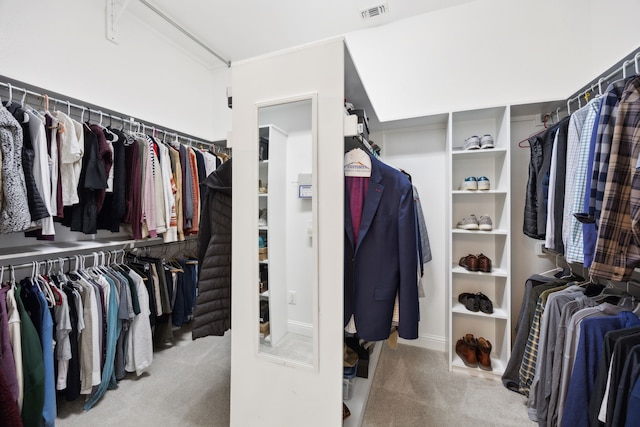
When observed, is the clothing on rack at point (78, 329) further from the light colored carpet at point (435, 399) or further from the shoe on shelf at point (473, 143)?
the shoe on shelf at point (473, 143)

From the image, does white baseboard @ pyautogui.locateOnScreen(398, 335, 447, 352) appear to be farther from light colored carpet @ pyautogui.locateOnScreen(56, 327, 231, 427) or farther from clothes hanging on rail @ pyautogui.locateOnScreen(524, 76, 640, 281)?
light colored carpet @ pyautogui.locateOnScreen(56, 327, 231, 427)

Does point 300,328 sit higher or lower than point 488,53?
lower

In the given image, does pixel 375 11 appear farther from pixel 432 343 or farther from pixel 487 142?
pixel 432 343

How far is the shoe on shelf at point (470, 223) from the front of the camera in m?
2.01

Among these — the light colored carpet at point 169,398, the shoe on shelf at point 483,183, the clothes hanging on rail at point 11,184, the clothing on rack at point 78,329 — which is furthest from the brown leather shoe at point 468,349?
the clothes hanging on rail at point 11,184

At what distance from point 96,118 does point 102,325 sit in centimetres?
170

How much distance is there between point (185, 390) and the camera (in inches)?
69.7

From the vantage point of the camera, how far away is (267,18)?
2441mm

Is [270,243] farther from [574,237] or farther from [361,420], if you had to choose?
[574,237]

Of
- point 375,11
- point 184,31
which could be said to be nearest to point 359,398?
point 375,11

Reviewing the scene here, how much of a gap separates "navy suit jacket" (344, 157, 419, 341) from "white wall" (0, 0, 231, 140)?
2345mm

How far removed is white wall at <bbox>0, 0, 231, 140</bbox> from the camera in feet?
5.79

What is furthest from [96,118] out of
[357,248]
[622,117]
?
[622,117]

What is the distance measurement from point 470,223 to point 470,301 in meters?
0.65
